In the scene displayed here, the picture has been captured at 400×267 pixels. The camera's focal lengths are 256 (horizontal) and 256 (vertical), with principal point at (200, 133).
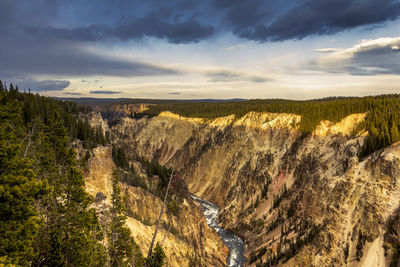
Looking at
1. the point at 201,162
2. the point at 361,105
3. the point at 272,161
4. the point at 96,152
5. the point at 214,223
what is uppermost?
the point at 361,105

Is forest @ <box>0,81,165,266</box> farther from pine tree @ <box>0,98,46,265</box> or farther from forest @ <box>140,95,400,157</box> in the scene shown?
forest @ <box>140,95,400,157</box>

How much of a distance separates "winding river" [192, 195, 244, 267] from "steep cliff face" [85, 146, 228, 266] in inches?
59.4

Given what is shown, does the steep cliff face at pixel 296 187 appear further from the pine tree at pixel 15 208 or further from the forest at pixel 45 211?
the pine tree at pixel 15 208

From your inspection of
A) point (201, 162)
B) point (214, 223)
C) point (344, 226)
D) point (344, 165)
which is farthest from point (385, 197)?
point (201, 162)

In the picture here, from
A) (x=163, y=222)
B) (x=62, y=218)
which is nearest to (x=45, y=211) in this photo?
(x=62, y=218)

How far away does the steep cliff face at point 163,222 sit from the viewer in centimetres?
2521

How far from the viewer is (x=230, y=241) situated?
140ft

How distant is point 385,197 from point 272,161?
79.1 ft

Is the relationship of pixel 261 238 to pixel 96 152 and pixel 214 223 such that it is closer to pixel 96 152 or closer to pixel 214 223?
pixel 214 223

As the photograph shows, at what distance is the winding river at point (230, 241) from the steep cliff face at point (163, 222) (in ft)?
4.95

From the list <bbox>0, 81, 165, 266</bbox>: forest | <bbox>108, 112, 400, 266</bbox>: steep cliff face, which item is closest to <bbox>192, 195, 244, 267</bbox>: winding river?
<bbox>108, 112, 400, 266</bbox>: steep cliff face

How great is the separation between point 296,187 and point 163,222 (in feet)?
78.7

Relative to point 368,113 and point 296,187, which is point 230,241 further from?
point 368,113

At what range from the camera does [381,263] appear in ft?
80.7
